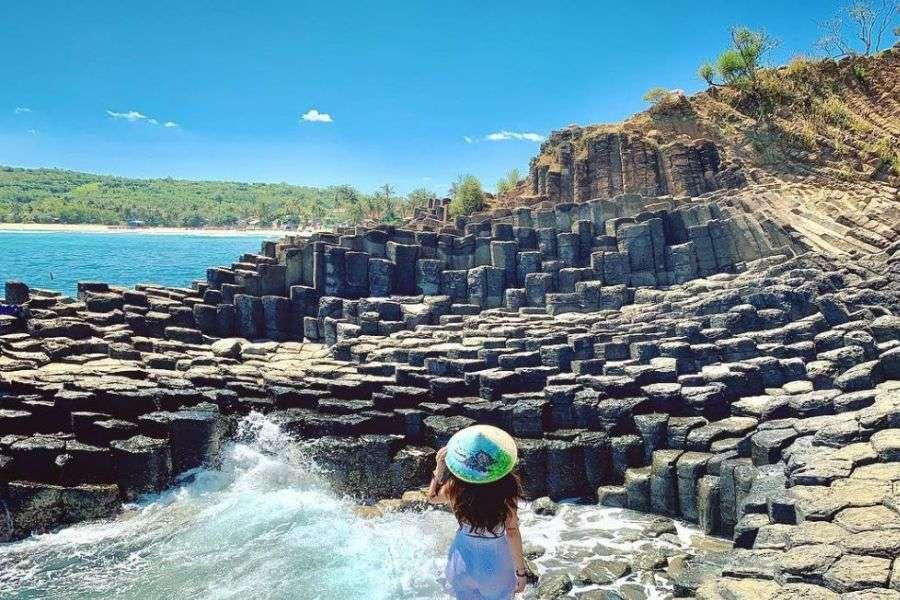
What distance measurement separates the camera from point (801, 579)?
5785 mm

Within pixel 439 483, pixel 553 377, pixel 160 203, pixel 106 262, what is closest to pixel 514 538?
pixel 439 483

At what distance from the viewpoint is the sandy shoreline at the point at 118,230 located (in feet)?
302

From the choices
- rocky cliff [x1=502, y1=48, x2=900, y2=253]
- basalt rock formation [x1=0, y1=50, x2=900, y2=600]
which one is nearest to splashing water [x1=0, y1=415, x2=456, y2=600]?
basalt rock formation [x1=0, y1=50, x2=900, y2=600]

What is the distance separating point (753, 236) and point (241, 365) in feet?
42.7

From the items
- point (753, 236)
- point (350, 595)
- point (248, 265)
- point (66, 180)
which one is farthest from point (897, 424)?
point (66, 180)

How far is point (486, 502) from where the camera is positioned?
3578mm

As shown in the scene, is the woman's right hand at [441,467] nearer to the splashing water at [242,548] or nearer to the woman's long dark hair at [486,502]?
the woman's long dark hair at [486,502]

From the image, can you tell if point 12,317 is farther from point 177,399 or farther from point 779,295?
point 779,295

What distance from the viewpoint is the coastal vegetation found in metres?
96.6

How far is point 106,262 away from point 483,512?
227ft

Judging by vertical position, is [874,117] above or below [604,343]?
above

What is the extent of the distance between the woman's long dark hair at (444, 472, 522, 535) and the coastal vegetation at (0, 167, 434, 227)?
174ft

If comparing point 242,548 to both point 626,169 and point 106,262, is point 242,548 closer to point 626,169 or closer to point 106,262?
point 626,169

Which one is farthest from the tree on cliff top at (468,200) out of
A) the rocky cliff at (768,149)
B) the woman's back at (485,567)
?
the woman's back at (485,567)
